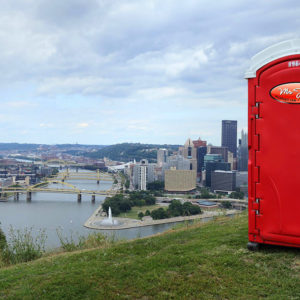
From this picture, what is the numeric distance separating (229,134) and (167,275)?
6481 cm

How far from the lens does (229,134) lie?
64750 mm

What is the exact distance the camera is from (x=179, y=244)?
9.14 ft

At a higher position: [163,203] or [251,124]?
[251,124]

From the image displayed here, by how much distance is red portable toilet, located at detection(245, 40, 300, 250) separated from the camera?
83.6 inches

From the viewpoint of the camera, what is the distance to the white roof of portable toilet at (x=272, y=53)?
2.11 metres

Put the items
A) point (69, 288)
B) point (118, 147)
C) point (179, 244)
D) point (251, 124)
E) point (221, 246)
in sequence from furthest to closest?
point (118, 147), point (179, 244), point (221, 246), point (251, 124), point (69, 288)

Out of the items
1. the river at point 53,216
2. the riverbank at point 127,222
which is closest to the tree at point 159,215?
the riverbank at point 127,222

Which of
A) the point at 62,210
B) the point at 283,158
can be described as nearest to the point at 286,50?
the point at 283,158

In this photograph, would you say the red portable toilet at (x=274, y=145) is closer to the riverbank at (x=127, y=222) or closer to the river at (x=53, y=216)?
the river at (x=53, y=216)

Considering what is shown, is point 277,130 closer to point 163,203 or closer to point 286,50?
point 286,50

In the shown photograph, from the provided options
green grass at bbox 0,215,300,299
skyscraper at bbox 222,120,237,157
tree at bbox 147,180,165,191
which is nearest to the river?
tree at bbox 147,180,165,191

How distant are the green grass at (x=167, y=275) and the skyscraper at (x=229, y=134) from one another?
63.5 meters

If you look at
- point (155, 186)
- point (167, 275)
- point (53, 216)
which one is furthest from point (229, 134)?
point (167, 275)

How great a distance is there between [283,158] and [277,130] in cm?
19
